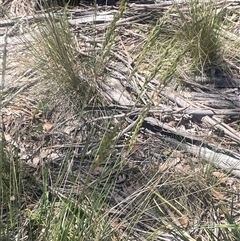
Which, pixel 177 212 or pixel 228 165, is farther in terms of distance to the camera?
pixel 228 165

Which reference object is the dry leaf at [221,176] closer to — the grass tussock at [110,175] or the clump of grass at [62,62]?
the grass tussock at [110,175]

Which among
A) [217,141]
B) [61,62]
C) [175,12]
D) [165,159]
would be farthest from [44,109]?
[175,12]

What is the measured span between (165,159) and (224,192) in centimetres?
32

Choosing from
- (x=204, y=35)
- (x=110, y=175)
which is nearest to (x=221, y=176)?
(x=110, y=175)

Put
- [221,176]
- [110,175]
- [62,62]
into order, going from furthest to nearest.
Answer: [62,62], [221,176], [110,175]

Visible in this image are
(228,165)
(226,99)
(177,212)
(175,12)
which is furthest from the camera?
(175,12)

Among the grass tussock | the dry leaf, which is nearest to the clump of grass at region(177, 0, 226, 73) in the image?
the grass tussock

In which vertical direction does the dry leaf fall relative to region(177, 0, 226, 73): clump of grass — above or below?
below

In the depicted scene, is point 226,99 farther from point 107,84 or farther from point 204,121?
point 107,84

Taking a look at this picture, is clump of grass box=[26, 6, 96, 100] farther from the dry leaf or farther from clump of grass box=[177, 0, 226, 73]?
the dry leaf

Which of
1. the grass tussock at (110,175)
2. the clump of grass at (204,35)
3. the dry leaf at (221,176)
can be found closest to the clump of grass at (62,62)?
the grass tussock at (110,175)

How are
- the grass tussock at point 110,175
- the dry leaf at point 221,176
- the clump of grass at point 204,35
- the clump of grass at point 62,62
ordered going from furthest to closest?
the clump of grass at point 204,35, the clump of grass at point 62,62, the dry leaf at point 221,176, the grass tussock at point 110,175

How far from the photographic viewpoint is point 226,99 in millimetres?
2715

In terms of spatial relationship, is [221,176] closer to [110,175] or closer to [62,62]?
[110,175]
